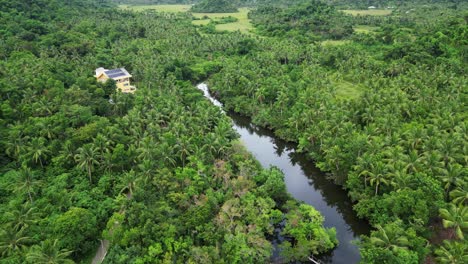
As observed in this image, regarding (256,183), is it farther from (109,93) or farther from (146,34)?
(146,34)

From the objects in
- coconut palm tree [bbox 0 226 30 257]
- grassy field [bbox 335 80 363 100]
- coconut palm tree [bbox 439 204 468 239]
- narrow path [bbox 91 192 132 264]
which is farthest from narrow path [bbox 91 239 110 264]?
grassy field [bbox 335 80 363 100]

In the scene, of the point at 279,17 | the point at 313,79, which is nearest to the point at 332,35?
the point at 279,17

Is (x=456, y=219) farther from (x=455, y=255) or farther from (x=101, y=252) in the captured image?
(x=101, y=252)

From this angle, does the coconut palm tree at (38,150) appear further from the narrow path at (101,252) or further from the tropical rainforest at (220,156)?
the narrow path at (101,252)

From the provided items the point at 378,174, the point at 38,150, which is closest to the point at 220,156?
the point at 378,174

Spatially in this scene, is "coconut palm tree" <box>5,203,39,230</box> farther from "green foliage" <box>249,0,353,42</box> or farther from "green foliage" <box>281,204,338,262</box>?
"green foliage" <box>249,0,353,42</box>

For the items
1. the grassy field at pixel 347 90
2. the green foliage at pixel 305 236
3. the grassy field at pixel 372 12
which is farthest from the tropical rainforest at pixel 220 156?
the grassy field at pixel 372 12

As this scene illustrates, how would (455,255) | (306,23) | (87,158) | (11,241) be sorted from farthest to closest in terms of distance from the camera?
(306,23)
(87,158)
(11,241)
(455,255)

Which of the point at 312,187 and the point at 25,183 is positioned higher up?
the point at 25,183
